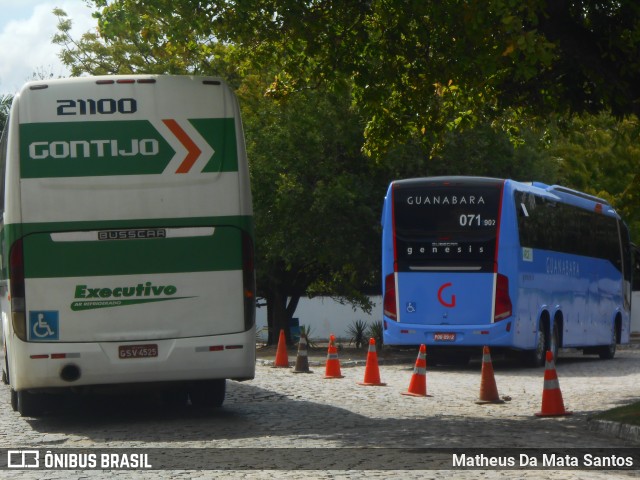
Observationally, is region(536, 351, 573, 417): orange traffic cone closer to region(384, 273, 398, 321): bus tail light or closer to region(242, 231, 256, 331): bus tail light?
region(242, 231, 256, 331): bus tail light

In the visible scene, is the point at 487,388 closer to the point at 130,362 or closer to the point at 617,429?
the point at 617,429

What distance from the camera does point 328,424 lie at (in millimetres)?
13555

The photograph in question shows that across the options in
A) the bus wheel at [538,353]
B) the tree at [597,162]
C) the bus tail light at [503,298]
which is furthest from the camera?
the tree at [597,162]

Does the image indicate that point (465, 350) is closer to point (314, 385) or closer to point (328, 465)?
point (314, 385)

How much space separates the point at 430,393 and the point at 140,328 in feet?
20.3

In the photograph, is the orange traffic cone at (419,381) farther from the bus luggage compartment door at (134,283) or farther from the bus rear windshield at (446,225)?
the bus rear windshield at (446,225)

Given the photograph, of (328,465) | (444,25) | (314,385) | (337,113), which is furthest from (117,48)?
(328,465)

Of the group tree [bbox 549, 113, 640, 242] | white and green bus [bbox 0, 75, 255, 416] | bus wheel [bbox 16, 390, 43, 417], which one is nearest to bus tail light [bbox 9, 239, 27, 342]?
white and green bus [bbox 0, 75, 255, 416]

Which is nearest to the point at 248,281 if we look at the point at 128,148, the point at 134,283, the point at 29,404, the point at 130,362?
the point at 134,283

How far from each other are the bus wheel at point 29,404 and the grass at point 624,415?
6.28m

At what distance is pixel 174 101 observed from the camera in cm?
1371

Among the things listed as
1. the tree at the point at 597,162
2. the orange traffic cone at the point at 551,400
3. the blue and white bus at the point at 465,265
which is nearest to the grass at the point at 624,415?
the orange traffic cone at the point at 551,400

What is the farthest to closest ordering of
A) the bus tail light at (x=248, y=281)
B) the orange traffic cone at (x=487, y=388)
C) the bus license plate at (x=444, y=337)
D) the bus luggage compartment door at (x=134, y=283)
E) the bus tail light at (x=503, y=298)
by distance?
1. the bus license plate at (x=444, y=337)
2. the bus tail light at (x=503, y=298)
3. the orange traffic cone at (x=487, y=388)
4. the bus tail light at (x=248, y=281)
5. the bus luggage compartment door at (x=134, y=283)

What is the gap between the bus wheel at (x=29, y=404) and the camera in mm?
Result: 14383
